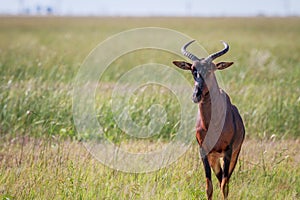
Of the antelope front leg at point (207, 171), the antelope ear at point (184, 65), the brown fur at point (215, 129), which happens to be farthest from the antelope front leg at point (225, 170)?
the antelope ear at point (184, 65)

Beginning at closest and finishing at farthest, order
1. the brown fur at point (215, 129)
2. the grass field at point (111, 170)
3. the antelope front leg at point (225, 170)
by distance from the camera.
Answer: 1. the brown fur at point (215, 129)
2. the antelope front leg at point (225, 170)
3. the grass field at point (111, 170)

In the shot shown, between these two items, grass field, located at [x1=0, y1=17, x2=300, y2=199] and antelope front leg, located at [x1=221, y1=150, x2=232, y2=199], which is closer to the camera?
antelope front leg, located at [x1=221, y1=150, x2=232, y2=199]

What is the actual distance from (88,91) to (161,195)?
17.9 ft

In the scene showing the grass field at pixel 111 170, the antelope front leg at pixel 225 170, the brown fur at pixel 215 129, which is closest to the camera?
the brown fur at pixel 215 129

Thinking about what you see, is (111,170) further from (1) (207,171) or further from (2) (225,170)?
(2) (225,170)

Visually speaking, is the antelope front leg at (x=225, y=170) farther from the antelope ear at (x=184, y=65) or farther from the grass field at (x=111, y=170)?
the antelope ear at (x=184, y=65)

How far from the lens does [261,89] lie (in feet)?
41.7

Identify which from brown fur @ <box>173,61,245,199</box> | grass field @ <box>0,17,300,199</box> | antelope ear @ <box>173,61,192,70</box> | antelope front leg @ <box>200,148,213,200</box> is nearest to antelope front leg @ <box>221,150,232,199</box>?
brown fur @ <box>173,61,245,199</box>

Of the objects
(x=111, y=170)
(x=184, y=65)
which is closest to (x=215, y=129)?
(x=184, y=65)

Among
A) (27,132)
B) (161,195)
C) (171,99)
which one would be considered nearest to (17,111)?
(27,132)

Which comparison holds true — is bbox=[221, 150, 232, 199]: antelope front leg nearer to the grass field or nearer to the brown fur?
the brown fur

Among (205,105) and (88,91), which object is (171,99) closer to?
(88,91)

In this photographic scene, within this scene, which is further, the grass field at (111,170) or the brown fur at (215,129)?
the grass field at (111,170)

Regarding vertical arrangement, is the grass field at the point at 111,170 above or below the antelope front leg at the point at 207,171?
below
